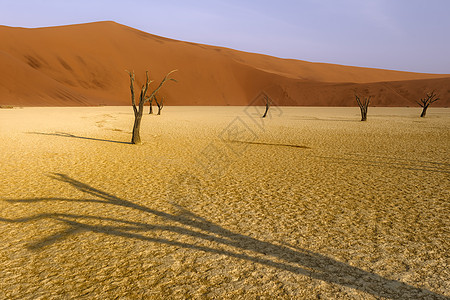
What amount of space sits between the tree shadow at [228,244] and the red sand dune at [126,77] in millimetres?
45533

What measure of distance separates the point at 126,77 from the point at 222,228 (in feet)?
217

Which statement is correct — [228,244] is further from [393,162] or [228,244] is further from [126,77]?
[126,77]

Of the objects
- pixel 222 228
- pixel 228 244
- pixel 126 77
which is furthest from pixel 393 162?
pixel 126 77

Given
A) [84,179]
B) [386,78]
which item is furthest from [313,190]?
[386,78]

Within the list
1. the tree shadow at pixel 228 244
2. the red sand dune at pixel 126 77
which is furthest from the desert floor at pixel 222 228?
the red sand dune at pixel 126 77

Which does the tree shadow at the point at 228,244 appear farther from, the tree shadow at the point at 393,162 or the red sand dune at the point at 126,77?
the red sand dune at the point at 126,77

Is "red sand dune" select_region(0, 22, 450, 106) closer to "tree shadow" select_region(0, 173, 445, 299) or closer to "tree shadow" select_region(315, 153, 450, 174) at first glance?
"tree shadow" select_region(315, 153, 450, 174)

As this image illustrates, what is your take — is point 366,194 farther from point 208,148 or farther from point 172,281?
point 208,148

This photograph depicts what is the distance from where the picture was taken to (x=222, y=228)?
432 centimetres

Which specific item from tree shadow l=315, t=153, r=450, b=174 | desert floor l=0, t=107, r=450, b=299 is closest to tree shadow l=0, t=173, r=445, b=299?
desert floor l=0, t=107, r=450, b=299

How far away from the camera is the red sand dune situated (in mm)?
48281

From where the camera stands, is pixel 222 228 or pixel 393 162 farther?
pixel 393 162

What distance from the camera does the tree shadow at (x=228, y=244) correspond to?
3.01m

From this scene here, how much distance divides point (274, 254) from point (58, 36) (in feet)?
259
